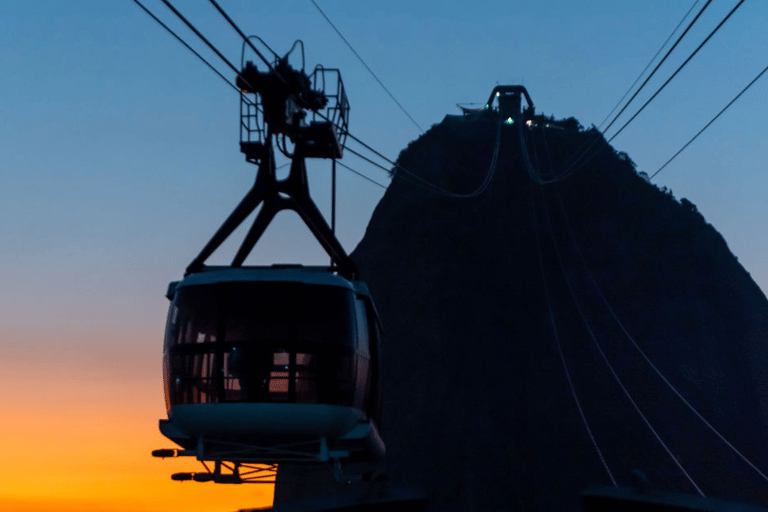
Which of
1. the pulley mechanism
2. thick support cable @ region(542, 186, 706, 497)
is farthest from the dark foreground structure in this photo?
the pulley mechanism

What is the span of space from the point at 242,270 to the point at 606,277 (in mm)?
78442

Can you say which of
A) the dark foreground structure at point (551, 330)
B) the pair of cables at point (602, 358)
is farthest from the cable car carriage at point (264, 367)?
the pair of cables at point (602, 358)

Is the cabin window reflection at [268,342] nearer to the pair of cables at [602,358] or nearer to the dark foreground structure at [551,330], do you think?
the dark foreground structure at [551,330]

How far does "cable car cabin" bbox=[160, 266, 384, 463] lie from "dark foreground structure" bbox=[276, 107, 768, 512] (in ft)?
155

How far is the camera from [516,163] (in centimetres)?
10262

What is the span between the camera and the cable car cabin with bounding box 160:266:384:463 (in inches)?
672

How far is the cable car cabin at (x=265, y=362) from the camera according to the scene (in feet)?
56.0

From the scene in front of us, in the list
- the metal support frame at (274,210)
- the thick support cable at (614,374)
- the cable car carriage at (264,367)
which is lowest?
the cable car carriage at (264,367)

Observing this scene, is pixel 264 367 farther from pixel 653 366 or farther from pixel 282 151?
pixel 653 366

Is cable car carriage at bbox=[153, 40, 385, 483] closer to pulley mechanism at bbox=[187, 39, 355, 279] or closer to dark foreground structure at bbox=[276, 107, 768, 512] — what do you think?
pulley mechanism at bbox=[187, 39, 355, 279]

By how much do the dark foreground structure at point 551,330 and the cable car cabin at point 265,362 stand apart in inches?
1863

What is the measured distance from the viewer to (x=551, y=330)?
86.2 meters

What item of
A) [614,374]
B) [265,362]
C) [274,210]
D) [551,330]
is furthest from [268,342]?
[551,330]

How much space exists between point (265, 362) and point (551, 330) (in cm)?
7098
